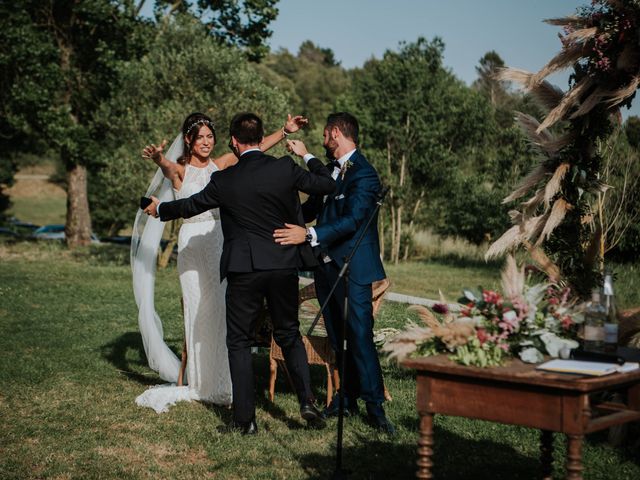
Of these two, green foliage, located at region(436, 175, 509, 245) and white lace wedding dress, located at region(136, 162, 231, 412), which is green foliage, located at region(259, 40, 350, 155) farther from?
white lace wedding dress, located at region(136, 162, 231, 412)

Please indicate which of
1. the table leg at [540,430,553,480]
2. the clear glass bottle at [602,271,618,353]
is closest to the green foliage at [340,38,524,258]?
the table leg at [540,430,553,480]

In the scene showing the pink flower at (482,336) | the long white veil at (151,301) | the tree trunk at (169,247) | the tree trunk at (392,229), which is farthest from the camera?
the tree trunk at (392,229)

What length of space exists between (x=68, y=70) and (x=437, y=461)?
2293 centimetres

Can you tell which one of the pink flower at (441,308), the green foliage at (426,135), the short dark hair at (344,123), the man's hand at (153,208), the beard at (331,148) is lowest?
the pink flower at (441,308)

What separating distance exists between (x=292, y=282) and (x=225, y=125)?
14.9 m

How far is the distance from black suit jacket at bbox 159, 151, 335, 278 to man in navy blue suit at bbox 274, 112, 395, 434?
0.15m

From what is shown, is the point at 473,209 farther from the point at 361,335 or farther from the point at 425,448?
the point at 425,448

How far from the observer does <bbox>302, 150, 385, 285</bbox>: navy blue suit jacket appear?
6.22m

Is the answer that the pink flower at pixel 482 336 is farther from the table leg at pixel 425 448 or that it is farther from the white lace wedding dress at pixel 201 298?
the white lace wedding dress at pixel 201 298

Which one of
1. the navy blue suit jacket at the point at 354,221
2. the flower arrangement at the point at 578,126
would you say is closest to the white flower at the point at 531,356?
the flower arrangement at the point at 578,126

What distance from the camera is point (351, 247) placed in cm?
645

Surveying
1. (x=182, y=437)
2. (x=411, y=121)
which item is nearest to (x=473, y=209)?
(x=411, y=121)

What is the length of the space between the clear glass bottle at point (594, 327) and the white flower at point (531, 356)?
Result: 351 millimetres

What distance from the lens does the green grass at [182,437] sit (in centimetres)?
543
